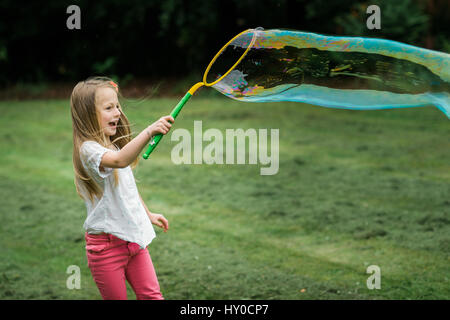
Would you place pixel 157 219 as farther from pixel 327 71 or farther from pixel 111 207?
pixel 327 71

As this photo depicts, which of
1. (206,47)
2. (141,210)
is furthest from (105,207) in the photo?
(206,47)

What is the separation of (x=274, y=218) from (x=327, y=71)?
192cm

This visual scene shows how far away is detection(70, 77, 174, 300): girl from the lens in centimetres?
220

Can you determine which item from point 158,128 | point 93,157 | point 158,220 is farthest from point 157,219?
point 158,128

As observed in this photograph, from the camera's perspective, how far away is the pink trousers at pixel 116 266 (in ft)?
7.22

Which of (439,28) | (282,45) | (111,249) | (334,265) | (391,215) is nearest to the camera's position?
(111,249)

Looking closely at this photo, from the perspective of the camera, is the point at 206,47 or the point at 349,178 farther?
the point at 206,47

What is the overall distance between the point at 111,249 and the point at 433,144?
5765 mm

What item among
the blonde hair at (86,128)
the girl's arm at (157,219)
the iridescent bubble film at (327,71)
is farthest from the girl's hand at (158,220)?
the iridescent bubble film at (327,71)

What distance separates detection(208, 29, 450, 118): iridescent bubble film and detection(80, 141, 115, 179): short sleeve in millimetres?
768

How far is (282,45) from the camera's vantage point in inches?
113

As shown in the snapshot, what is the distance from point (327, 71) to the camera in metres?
2.88

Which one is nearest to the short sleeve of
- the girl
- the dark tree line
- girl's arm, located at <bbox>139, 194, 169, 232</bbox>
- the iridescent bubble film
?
the girl
